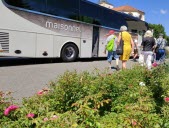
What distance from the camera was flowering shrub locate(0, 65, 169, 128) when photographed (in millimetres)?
3525

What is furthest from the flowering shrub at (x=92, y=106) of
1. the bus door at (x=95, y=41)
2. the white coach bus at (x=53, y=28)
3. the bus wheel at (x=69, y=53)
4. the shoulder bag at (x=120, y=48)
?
the bus door at (x=95, y=41)

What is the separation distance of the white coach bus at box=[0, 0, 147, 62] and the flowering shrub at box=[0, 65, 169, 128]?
7912 mm

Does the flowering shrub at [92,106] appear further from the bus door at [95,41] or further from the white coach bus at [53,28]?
the bus door at [95,41]

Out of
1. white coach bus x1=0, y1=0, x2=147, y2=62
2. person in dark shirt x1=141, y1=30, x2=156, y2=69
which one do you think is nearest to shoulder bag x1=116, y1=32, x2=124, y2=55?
person in dark shirt x1=141, y1=30, x2=156, y2=69

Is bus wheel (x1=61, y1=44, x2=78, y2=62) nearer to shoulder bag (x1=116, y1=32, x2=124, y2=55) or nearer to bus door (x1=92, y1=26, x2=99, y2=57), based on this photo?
bus door (x1=92, y1=26, x2=99, y2=57)

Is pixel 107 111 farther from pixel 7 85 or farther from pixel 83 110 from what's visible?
pixel 7 85

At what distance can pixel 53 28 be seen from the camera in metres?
15.2

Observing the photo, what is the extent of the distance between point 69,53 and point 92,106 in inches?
494

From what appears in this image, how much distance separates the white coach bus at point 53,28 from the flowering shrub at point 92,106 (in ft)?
26.0

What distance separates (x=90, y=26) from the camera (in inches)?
709

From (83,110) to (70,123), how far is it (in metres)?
0.45

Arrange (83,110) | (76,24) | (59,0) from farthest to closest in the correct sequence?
(76,24)
(59,0)
(83,110)

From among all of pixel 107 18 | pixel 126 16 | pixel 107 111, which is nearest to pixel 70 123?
pixel 107 111

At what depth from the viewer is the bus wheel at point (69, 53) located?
16.3 meters
